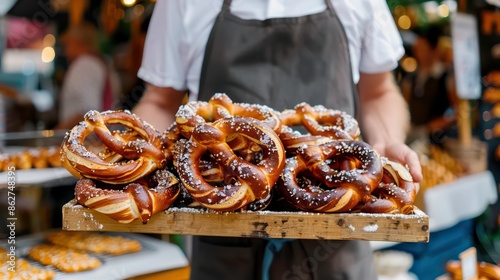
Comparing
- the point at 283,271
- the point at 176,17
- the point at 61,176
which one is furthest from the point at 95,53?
the point at 283,271

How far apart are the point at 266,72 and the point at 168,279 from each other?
122 centimetres

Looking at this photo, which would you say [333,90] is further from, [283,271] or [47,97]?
[47,97]

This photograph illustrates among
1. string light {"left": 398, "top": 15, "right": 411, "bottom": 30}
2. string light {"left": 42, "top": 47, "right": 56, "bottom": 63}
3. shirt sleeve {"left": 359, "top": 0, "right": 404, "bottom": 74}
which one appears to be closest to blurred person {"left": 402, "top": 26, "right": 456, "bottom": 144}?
string light {"left": 398, "top": 15, "right": 411, "bottom": 30}

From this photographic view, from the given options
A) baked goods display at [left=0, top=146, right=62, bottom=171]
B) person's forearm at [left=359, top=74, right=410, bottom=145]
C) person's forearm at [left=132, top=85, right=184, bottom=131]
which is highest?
person's forearm at [left=132, top=85, right=184, bottom=131]

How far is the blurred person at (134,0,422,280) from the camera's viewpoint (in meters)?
1.73

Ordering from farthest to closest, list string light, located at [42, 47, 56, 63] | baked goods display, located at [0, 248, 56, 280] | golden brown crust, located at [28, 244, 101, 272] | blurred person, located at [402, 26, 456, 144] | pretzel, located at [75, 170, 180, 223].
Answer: string light, located at [42, 47, 56, 63], blurred person, located at [402, 26, 456, 144], golden brown crust, located at [28, 244, 101, 272], baked goods display, located at [0, 248, 56, 280], pretzel, located at [75, 170, 180, 223]

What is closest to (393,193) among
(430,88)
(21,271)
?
(21,271)

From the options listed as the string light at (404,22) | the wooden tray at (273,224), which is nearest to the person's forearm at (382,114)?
the wooden tray at (273,224)

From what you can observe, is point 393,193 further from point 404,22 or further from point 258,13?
point 404,22

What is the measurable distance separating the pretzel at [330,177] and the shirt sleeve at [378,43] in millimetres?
586

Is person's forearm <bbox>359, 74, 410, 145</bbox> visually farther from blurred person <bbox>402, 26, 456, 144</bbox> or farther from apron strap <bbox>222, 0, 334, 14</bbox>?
blurred person <bbox>402, 26, 456, 144</bbox>

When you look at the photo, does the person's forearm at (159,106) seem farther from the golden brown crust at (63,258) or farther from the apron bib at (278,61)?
the golden brown crust at (63,258)

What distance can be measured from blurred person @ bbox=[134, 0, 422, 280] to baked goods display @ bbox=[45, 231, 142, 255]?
3.07 feet

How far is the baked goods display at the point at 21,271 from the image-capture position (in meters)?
2.26
